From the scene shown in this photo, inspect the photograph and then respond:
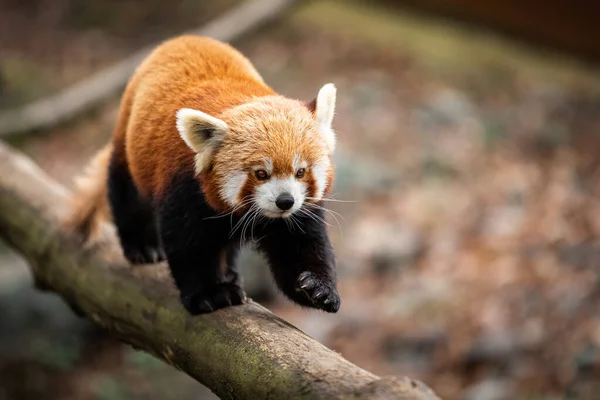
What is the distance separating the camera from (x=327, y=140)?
2664 mm

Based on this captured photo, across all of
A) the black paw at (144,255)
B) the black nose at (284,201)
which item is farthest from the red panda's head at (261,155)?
the black paw at (144,255)

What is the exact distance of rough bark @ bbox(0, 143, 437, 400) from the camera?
2.09 meters

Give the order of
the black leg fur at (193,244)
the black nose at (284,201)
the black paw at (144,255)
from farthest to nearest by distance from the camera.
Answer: the black paw at (144,255) → the black leg fur at (193,244) → the black nose at (284,201)

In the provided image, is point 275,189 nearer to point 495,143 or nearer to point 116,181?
point 116,181

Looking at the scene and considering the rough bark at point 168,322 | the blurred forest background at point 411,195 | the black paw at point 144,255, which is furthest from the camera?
the blurred forest background at point 411,195

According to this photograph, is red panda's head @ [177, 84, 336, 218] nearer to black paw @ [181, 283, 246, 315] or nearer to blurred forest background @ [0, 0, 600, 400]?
black paw @ [181, 283, 246, 315]

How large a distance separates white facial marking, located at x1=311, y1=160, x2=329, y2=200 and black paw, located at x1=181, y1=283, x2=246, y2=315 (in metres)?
0.48

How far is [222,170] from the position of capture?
2.56 meters

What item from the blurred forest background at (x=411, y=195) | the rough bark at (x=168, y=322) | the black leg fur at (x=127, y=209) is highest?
the blurred forest background at (x=411, y=195)

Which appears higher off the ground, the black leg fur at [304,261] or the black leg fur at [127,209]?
the black leg fur at [127,209]

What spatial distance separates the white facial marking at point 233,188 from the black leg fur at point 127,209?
769 mm

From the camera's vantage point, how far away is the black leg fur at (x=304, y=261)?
8.73 ft

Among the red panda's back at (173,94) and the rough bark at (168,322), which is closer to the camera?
the rough bark at (168,322)

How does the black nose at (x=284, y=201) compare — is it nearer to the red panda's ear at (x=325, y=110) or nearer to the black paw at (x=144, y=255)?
the red panda's ear at (x=325, y=110)
